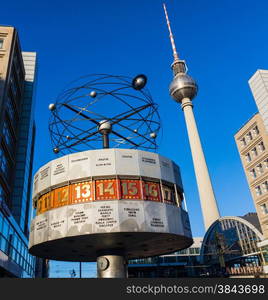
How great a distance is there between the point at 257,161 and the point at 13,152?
155ft

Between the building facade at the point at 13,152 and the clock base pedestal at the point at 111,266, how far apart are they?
21.6 metres

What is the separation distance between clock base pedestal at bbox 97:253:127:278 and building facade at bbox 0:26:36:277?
21645 millimetres

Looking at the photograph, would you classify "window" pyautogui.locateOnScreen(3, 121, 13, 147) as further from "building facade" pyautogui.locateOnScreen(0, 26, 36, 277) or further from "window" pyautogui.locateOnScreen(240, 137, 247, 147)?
"window" pyautogui.locateOnScreen(240, 137, 247, 147)

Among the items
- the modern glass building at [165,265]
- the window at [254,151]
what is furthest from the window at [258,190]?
the modern glass building at [165,265]

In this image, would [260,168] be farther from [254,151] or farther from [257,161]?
[254,151]

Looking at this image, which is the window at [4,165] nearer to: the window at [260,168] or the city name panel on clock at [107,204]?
the city name panel on clock at [107,204]

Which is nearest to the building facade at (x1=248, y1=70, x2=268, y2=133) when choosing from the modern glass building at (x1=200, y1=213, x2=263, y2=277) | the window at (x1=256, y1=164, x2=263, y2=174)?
the window at (x1=256, y1=164, x2=263, y2=174)

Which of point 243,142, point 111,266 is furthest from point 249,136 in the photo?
point 111,266

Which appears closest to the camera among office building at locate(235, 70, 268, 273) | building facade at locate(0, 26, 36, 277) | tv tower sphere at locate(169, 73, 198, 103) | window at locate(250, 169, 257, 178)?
building facade at locate(0, 26, 36, 277)

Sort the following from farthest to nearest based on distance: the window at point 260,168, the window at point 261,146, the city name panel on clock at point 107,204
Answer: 1. the window at point 260,168
2. the window at point 261,146
3. the city name panel on clock at point 107,204

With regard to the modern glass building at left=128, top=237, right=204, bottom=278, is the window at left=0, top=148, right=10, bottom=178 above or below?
above

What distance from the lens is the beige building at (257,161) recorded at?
5397 centimetres

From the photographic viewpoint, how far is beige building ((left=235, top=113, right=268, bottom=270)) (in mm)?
53969

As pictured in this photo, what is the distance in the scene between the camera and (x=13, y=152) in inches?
2147
